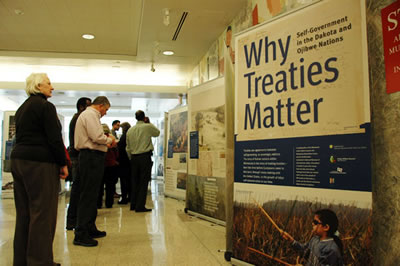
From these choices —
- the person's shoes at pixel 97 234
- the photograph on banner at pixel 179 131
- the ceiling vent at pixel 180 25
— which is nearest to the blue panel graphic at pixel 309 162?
the person's shoes at pixel 97 234

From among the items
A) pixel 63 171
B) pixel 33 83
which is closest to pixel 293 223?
pixel 63 171

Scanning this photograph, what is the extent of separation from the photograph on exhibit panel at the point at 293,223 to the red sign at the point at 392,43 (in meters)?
0.76

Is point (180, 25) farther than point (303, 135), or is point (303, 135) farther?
point (180, 25)

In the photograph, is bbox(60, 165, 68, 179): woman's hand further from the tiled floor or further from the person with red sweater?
the person with red sweater

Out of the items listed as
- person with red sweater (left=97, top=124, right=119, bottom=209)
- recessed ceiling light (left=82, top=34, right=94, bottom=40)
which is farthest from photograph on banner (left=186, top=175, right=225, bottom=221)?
recessed ceiling light (left=82, top=34, right=94, bottom=40)

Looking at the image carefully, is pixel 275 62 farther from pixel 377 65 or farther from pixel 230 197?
pixel 230 197

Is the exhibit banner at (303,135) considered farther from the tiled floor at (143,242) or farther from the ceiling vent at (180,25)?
the ceiling vent at (180,25)

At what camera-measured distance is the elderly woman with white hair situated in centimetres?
237

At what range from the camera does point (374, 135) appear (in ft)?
7.41

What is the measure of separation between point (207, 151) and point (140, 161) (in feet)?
4.80

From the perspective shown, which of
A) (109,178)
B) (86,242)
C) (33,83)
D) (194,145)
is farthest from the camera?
(109,178)

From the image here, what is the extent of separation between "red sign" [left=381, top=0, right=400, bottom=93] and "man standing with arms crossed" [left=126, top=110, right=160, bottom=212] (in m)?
3.93

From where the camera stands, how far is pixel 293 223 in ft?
7.54

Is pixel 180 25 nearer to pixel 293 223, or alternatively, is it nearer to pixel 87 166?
pixel 87 166
